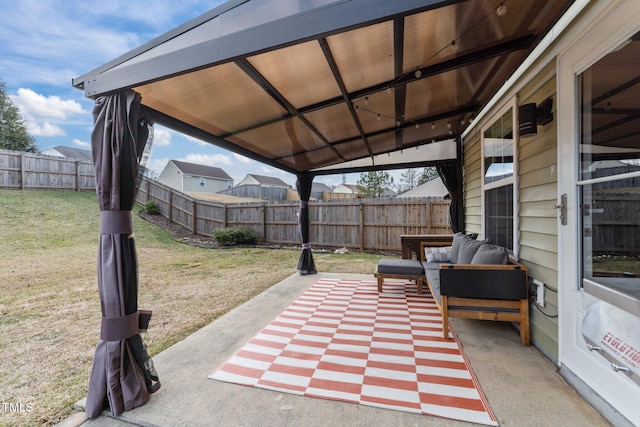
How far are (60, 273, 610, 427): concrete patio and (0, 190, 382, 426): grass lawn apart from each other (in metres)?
0.45

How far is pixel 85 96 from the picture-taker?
1.81 m

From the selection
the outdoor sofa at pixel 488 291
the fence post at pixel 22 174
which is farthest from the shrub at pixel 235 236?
the fence post at pixel 22 174

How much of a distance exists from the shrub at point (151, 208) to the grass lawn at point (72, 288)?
5.10ft

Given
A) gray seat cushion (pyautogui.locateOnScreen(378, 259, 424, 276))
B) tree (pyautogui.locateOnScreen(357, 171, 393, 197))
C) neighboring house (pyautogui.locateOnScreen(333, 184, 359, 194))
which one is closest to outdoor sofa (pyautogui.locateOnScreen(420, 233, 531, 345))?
gray seat cushion (pyautogui.locateOnScreen(378, 259, 424, 276))

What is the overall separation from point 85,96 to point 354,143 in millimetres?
3419

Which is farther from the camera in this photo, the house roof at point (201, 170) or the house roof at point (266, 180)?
the house roof at point (266, 180)

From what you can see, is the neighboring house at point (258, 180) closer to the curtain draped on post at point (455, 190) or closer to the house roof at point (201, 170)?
the house roof at point (201, 170)

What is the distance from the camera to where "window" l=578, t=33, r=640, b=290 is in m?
1.46

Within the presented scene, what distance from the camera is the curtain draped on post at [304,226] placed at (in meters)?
5.30

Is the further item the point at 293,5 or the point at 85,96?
the point at 85,96

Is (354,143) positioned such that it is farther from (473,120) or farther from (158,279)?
(158,279)

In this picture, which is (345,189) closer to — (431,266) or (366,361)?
(431,266)

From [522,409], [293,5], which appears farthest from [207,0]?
[522,409]

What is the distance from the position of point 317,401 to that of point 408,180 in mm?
22956
